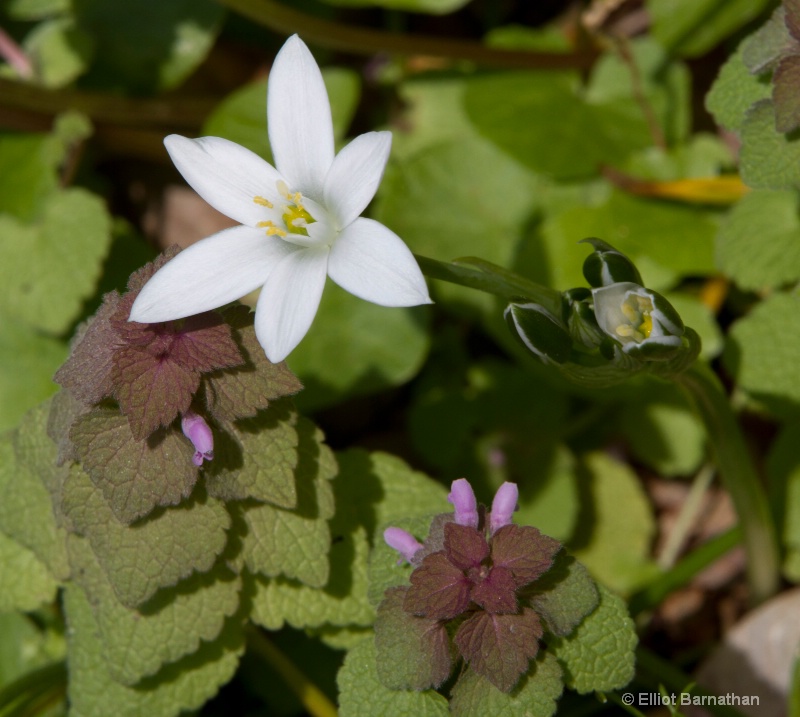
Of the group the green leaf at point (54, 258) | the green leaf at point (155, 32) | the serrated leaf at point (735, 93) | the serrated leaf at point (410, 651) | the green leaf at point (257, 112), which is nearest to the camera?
the serrated leaf at point (410, 651)

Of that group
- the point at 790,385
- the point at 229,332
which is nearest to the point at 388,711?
the point at 229,332

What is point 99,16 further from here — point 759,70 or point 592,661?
point 592,661

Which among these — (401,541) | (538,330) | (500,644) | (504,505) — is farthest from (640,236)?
(500,644)

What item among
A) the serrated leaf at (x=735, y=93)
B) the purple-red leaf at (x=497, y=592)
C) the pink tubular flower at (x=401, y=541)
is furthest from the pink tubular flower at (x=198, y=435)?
the serrated leaf at (x=735, y=93)

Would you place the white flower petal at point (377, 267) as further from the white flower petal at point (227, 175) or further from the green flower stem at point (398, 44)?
the green flower stem at point (398, 44)

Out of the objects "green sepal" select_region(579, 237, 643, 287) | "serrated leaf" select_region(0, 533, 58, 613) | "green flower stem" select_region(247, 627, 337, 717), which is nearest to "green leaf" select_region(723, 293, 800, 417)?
"green sepal" select_region(579, 237, 643, 287)

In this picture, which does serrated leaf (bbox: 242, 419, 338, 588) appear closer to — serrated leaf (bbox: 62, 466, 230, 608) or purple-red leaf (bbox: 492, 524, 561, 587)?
serrated leaf (bbox: 62, 466, 230, 608)
